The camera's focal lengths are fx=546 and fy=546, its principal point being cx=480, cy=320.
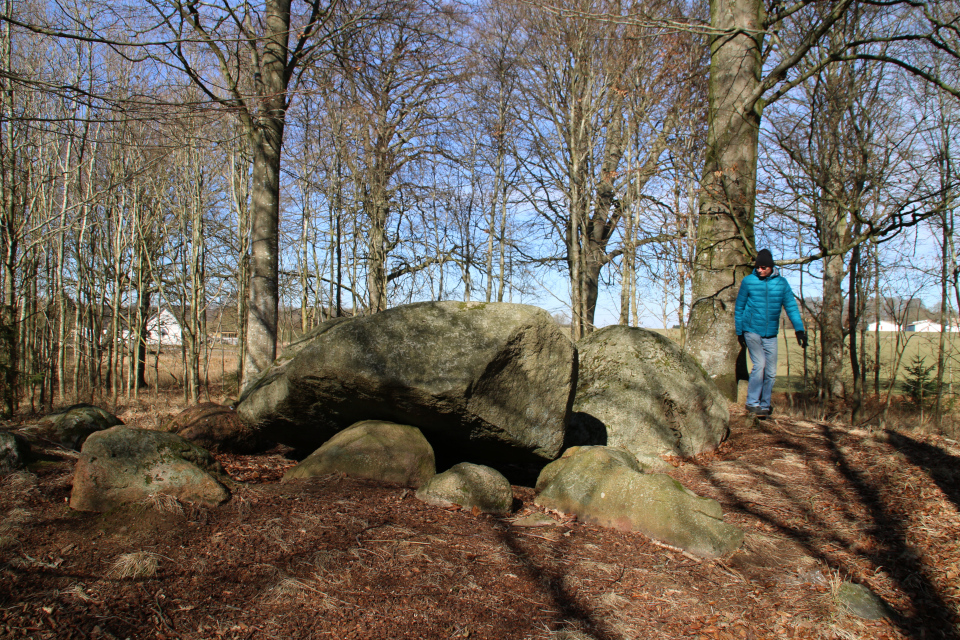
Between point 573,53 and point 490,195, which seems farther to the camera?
point 490,195

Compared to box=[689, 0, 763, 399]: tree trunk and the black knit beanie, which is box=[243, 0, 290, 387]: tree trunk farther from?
the black knit beanie

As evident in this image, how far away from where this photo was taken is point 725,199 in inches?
281

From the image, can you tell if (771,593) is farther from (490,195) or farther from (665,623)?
(490,195)

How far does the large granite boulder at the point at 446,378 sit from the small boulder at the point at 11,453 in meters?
1.75

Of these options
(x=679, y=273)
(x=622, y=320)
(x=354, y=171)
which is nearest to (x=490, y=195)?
(x=354, y=171)

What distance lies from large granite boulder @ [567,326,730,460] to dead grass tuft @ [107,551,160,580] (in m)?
4.18

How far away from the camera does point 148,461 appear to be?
3.53 meters

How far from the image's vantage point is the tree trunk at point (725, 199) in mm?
7219

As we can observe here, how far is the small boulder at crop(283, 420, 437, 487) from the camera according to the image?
4238mm

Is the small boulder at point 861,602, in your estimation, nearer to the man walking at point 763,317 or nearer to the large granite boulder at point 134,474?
the man walking at point 763,317

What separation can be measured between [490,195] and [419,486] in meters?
13.5

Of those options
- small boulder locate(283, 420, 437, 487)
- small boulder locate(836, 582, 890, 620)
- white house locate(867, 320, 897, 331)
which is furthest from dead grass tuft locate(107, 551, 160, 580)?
white house locate(867, 320, 897, 331)

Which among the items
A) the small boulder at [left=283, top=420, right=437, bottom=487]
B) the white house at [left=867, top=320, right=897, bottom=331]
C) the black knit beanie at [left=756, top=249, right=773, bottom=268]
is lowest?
the small boulder at [left=283, top=420, right=437, bottom=487]

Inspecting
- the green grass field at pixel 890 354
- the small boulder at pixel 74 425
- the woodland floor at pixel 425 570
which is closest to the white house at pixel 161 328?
the small boulder at pixel 74 425
